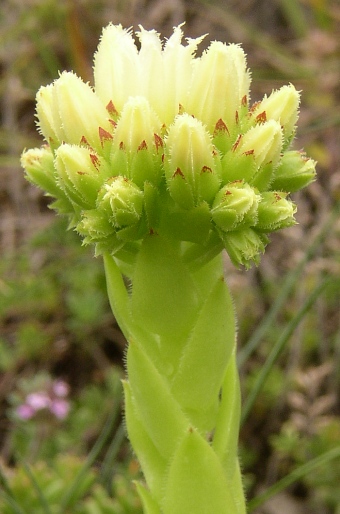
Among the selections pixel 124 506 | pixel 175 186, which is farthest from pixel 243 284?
pixel 175 186

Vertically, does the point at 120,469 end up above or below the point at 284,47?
below

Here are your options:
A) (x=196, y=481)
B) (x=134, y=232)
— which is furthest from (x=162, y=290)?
(x=196, y=481)

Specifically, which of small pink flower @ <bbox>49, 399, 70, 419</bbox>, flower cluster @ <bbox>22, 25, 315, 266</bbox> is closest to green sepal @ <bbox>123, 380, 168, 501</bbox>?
flower cluster @ <bbox>22, 25, 315, 266</bbox>

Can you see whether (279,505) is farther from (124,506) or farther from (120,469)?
(124,506)

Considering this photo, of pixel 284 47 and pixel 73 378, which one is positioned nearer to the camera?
pixel 73 378

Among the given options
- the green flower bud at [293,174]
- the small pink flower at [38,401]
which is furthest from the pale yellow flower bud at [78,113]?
the small pink flower at [38,401]

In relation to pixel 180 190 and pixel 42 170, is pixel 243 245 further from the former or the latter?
pixel 42 170

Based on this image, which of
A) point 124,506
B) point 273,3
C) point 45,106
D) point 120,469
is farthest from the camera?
point 273,3

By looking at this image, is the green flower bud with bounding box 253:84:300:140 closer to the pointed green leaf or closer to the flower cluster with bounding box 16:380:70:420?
the pointed green leaf
